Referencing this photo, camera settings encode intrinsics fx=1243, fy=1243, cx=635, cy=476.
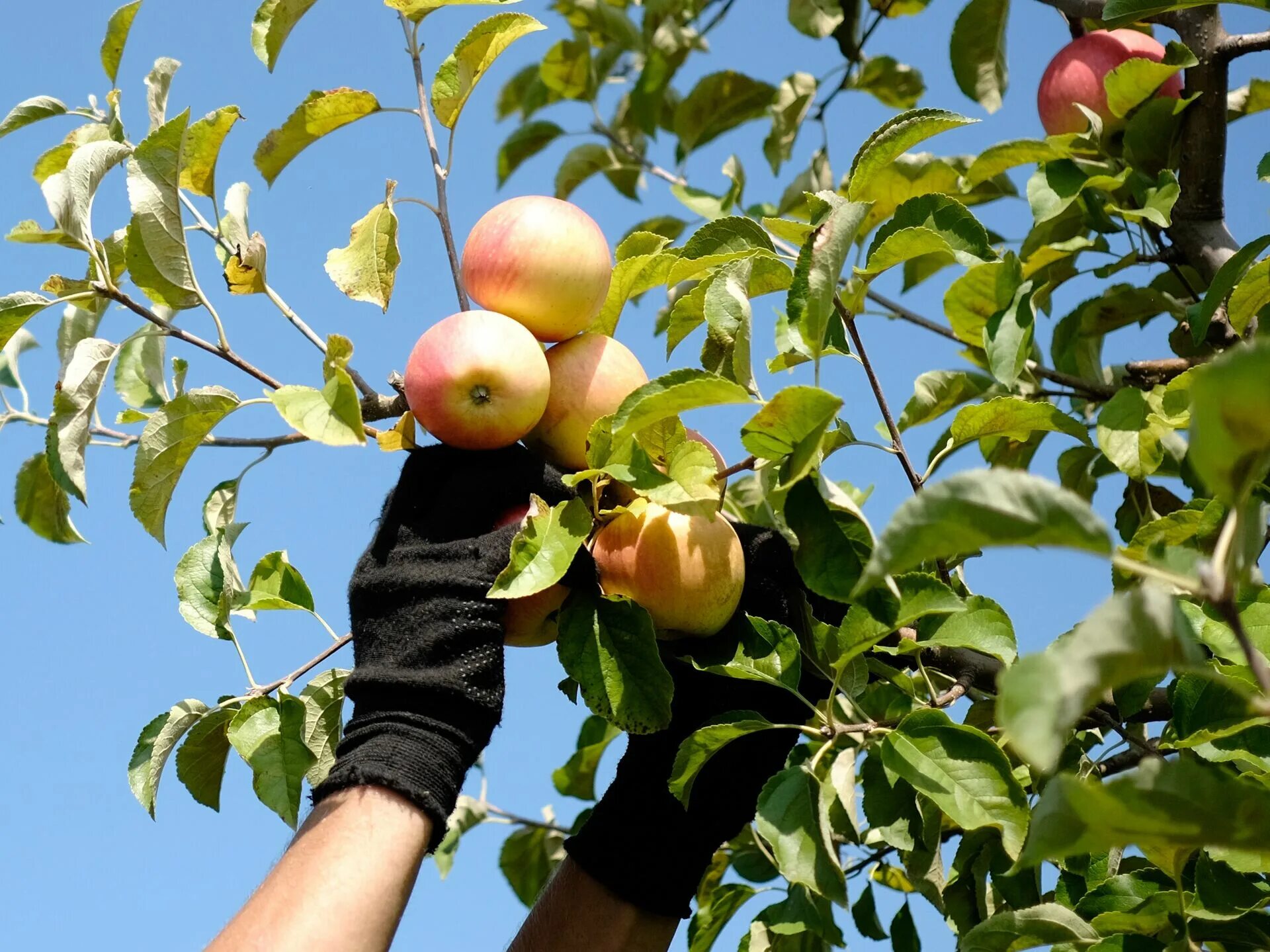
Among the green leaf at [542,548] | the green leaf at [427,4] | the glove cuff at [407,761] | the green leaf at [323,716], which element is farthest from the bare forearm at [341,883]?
the green leaf at [427,4]

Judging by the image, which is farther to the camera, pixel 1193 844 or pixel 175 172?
pixel 175 172

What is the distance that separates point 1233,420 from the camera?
637 millimetres

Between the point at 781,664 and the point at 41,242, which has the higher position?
the point at 41,242

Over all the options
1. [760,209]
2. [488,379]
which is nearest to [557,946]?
[488,379]

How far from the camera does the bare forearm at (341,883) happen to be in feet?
4.02

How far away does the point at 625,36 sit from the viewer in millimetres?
2877

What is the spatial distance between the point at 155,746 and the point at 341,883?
306 millimetres

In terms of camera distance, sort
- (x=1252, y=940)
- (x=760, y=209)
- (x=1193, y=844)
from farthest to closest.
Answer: (x=760, y=209)
(x=1252, y=940)
(x=1193, y=844)

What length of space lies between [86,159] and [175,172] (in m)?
0.12

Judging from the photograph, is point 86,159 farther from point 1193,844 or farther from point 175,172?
point 1193,844

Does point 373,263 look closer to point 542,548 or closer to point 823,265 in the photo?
point 542,548

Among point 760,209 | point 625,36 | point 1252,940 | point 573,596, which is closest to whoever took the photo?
point 1252,940

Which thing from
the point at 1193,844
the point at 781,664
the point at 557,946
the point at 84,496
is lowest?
the point at 1193,844

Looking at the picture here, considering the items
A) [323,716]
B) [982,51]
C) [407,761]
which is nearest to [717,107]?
[982,51]
